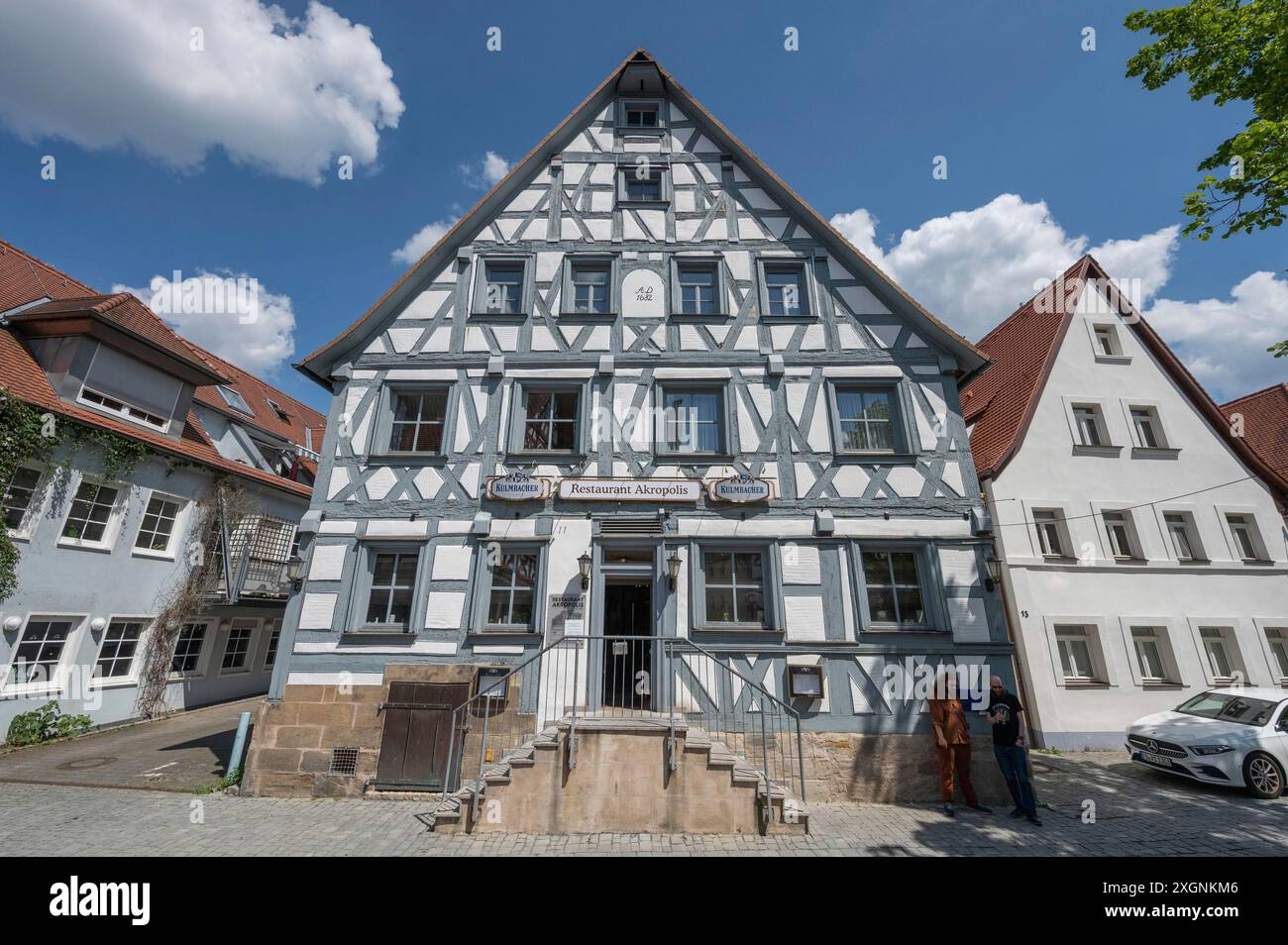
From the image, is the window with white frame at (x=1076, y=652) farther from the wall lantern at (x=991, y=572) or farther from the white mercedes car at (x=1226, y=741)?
the wall lantern at (x=991, y=572)

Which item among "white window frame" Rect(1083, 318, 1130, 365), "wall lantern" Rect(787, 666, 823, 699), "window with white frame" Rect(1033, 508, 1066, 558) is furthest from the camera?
"white window frame" Rect(1083, 318, 1130, 365)

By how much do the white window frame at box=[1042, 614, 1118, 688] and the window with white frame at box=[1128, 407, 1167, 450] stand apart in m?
4.85

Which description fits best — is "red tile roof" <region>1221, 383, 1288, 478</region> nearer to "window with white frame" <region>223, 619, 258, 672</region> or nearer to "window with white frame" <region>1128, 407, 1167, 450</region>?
"window with white frame" <region>1128, 407, 1167, 450</region>

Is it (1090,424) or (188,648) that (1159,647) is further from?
(188,648)

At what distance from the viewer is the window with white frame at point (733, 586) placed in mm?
8555

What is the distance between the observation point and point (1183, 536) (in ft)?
41.8

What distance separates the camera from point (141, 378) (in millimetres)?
13180

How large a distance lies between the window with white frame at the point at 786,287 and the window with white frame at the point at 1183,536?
418 inches

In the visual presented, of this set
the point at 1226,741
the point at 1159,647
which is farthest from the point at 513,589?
the point at 1159,647

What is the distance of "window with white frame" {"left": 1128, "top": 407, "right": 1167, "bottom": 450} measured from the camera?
43.0 feet

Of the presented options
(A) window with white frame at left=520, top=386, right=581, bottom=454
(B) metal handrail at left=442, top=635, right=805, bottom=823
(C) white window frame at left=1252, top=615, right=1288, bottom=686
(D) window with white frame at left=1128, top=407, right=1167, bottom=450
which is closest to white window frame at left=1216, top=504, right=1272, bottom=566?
(C) white window frame at left=1252, top=615, right=1288, bottom=686

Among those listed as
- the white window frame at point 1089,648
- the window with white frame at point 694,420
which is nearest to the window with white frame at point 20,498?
the window with white frame at point 694,420
